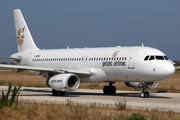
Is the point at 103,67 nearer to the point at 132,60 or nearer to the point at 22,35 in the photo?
the point at 132,60

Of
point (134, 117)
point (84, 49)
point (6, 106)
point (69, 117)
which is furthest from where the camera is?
point (84, 49)

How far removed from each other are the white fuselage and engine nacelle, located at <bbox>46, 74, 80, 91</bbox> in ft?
6.01

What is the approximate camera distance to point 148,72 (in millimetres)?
22469

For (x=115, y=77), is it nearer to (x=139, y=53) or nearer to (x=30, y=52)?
(x=139, y=53)

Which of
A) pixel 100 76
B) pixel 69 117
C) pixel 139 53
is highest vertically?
pixel 139 53

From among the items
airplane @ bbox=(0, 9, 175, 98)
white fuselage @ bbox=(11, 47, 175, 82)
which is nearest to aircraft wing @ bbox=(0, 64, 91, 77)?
airplane @ bbox=(0, 9, 175, 98)

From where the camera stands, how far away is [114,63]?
965 inches

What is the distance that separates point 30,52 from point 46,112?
21.4 meters

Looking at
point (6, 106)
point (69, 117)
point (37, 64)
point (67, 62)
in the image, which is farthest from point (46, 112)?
point (37, 64)

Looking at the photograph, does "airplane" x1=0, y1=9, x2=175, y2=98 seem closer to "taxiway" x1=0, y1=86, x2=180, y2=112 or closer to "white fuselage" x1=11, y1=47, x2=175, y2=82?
"white fuselage" x1=11, y1=47, x2=175, y2=82

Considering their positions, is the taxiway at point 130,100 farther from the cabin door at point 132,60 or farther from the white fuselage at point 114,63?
the cabin door at point 132,60

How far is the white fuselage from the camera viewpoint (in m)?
22.4

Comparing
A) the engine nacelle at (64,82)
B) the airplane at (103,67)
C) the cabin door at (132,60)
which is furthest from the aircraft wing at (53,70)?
the cabin door at (132,60)

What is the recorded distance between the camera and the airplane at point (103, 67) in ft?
74.3
